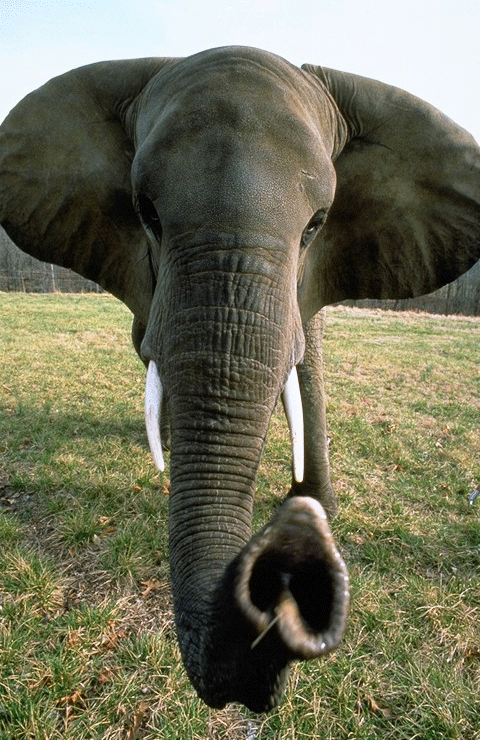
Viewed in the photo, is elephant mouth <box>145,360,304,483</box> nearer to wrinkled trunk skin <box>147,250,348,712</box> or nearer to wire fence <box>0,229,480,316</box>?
wrinkled trunk skin <box>147,250,348,712</box>

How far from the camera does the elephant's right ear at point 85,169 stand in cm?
333

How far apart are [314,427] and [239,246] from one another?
8.04 feet

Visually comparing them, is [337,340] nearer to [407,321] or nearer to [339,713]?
[407,321]

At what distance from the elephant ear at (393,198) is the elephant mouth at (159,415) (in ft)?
3.58

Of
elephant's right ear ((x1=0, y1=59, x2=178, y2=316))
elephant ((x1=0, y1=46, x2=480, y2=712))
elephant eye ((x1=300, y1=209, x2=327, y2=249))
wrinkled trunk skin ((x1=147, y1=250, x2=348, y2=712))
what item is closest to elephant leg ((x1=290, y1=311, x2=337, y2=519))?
elephant ((x1=0, y1=46, x2=480, y2=712))

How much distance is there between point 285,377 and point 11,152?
7.83 ft

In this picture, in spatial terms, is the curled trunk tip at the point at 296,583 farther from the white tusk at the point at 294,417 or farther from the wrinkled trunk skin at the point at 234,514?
the white tusk at the point at 294,417

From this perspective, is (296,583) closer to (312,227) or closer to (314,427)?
(312,227)

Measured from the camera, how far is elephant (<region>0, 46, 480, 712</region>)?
56.4 inches

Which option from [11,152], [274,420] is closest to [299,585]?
[11,152]

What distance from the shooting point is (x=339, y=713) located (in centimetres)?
264

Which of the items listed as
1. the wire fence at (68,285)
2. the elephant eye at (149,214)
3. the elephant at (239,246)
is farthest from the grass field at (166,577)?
the wire fence at (68,285)

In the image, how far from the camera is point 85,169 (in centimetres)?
342

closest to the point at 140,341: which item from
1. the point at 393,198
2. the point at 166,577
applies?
the point at 166,577
